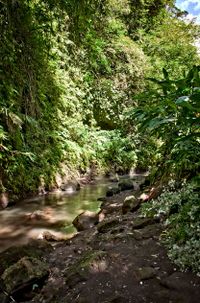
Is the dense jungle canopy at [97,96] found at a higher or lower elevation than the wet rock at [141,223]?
higher

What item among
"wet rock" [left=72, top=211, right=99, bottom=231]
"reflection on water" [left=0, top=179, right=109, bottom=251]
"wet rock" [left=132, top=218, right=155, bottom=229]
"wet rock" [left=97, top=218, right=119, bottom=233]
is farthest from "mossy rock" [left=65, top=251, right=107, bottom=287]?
"wet rock" [left=72, top=211, right=99, bottom=231]

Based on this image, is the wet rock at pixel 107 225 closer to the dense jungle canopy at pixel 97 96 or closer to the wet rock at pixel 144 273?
the dense jungle canopy at pixel 97 96

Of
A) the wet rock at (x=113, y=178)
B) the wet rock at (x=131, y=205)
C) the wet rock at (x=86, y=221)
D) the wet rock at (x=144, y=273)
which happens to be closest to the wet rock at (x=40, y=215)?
the wet rock at (x=86, y=221)

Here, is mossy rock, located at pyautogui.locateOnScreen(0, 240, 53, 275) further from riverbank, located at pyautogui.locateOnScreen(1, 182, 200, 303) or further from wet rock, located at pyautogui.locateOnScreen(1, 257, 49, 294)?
wet rock, located at pyautogui.locateOnScreen(1, 257, 49, 294)

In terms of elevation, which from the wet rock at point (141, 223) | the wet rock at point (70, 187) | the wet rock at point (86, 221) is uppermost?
the wet rock at point (70, 187)

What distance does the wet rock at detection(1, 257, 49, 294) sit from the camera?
3080 millimetres

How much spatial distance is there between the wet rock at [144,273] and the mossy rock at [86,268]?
0.32 meters

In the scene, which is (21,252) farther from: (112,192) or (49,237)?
(112,192)

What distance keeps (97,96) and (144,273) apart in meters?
11.2

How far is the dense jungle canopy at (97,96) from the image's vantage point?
3019 mm

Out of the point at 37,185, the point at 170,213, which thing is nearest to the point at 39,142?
the point at 37,185

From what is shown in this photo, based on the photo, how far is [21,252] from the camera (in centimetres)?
384

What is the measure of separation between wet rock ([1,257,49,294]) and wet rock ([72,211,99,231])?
6.30 ft

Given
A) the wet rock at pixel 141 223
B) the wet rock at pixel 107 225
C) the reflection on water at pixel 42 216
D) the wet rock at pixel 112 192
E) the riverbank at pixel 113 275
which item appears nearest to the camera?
the riverbank at pixel 113 275
